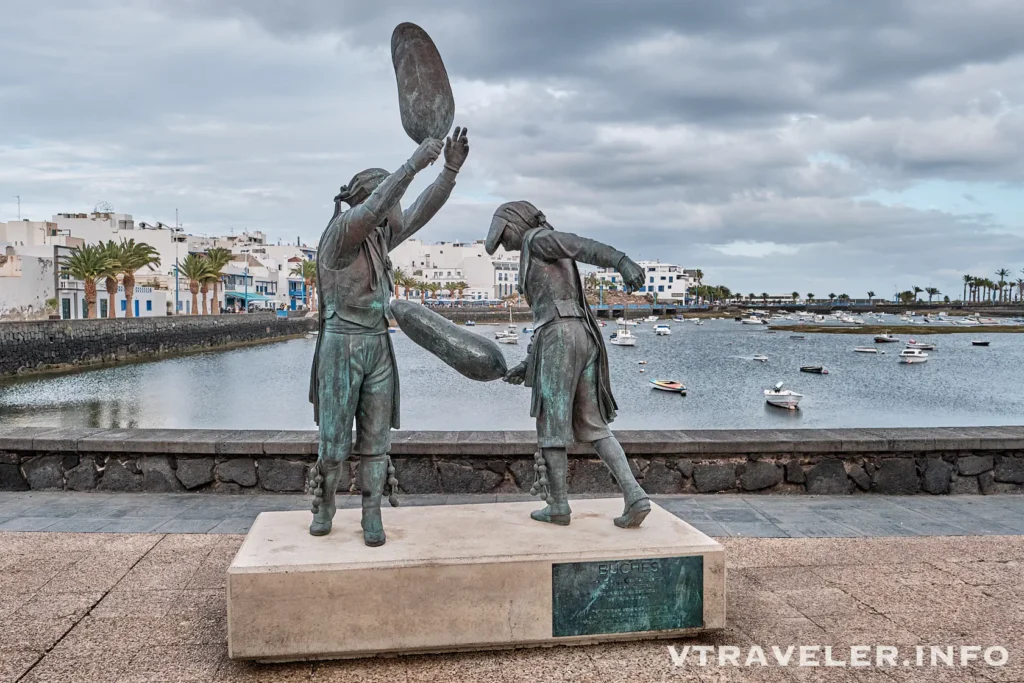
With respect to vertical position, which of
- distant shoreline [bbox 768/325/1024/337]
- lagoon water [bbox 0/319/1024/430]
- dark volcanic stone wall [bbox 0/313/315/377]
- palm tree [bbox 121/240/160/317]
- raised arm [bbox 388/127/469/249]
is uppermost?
palm tree [bbox 121/240/160/317]

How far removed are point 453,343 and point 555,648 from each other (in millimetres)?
1519

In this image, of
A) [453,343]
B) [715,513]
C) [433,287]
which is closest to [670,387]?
[715,513]

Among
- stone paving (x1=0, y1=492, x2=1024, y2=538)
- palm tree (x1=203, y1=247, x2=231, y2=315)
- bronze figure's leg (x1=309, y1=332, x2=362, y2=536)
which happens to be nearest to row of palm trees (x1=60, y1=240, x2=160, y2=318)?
palm tree (x1=203, y1=247, x2=231, y2=315)

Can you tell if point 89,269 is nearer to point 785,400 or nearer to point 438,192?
point 785,400

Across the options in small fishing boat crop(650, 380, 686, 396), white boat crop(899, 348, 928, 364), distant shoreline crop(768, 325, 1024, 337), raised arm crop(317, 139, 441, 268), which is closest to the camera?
raised arm crop(317, 139, 441, 268)

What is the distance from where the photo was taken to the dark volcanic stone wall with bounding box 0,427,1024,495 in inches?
252

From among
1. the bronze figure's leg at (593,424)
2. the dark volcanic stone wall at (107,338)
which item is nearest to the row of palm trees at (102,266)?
the dark volcanic stone wall at (107,338)

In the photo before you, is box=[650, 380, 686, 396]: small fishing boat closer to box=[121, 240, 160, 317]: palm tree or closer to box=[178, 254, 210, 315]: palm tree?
box=[121, 240, 160, 317]: palm tree

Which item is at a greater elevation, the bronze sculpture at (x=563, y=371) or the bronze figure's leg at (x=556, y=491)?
the bronze sculpture at (x=563, y=371)

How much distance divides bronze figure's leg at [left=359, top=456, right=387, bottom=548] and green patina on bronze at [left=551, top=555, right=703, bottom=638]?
868mm

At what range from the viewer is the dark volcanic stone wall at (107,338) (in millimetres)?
32562

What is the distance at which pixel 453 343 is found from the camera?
384 centimetres

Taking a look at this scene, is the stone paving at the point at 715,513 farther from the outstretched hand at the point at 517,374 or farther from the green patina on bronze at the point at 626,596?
the outstretched hand at the point at 517,374

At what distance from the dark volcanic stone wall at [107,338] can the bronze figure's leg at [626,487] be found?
34.1 metres
